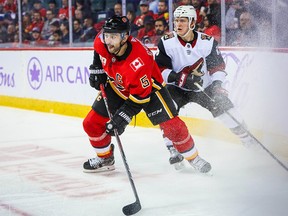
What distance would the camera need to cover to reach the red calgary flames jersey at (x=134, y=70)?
3.62 meters

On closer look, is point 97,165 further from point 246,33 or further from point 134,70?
point 246,33

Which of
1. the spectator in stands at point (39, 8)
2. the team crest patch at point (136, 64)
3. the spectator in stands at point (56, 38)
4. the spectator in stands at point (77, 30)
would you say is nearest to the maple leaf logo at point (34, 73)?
the spectator in stands at point (56, 38)

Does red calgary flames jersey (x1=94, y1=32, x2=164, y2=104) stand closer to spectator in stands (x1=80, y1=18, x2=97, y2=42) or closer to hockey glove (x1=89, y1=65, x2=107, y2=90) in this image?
hockey glove (x1=89, y1=65, x2=107, y2=90)

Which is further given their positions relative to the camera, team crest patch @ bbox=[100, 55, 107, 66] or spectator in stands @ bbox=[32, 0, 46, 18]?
spectator in stands @ bbox=[32, 0, 46, 18]

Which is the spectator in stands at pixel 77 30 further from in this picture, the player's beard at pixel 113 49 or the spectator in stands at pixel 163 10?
the player's beard at pixel 113 49

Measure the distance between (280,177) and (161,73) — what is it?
1.02 metres

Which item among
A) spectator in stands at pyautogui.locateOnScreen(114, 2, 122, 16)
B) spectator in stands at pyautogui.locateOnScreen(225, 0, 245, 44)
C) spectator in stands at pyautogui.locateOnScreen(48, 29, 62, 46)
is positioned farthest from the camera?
spectator in stands at pyautogui.locateOnScreen(48, 29, 62, 46)

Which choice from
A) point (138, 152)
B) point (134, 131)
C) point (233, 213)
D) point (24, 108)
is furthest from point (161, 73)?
point (24, 108)

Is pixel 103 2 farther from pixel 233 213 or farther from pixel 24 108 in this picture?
pixel 233 213

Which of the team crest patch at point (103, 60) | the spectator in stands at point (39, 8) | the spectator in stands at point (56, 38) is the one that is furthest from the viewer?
the spectator in stands at point (39, 8)

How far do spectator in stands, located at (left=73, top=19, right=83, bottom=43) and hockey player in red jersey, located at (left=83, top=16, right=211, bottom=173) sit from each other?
3.17 metres

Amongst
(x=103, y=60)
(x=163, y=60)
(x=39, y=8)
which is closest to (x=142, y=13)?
(x=39, y=8)

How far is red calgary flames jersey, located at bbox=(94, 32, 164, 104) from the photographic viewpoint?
362cm

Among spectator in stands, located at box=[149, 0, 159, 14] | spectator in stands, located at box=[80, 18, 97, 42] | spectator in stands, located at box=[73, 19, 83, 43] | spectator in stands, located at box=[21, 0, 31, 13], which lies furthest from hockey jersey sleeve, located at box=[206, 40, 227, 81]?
spectator in stands, located at box=[21, 0, 31, 13]
